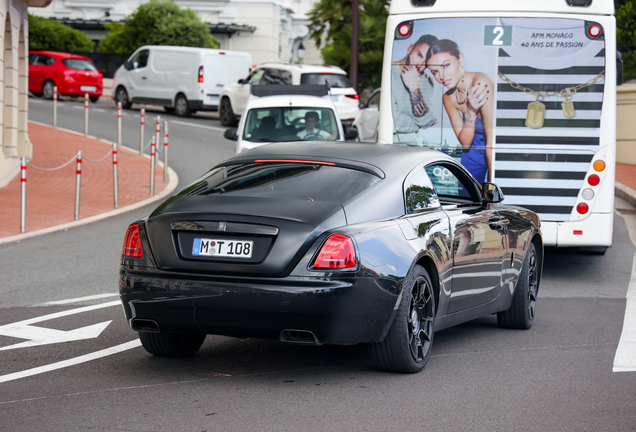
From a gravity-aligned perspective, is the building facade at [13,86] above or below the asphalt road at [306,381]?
above

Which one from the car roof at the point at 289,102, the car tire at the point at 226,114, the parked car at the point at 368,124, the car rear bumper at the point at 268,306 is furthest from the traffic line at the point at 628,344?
the car tire at the point at 226,114

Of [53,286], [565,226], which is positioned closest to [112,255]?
[53,286]

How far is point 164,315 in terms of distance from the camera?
210 inches

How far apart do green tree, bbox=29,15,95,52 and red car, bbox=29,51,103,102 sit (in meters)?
9.29

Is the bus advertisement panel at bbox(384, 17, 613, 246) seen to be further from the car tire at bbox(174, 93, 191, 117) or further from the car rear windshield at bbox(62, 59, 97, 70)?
the car rear windshield at bbox(62, 59, 97, 70)

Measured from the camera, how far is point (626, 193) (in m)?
18.5

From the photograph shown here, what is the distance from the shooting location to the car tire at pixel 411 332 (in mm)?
5465

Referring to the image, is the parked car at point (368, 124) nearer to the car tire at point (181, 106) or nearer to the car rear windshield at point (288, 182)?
the car tire at point (181, 106)

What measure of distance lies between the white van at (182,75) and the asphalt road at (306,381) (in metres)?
22.1

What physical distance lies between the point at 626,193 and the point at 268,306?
14955 millimetres

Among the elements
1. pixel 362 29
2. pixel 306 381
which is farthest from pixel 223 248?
pixel 362 29

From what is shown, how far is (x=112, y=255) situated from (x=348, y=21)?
2911cm

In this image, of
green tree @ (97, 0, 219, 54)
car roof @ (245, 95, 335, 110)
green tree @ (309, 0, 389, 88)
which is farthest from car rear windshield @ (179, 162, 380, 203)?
green tree @ (97, 0, 219, 54)

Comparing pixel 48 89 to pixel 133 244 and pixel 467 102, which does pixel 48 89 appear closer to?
pixel 467 102
